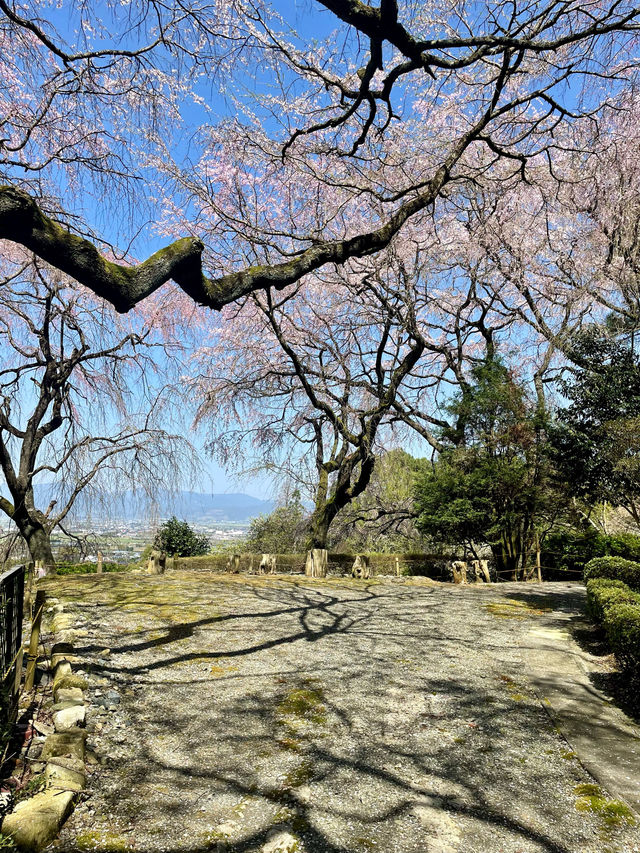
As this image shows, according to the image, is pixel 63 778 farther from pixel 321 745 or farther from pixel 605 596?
pixel 605 596

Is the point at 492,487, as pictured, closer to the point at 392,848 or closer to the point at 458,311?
the point at 458,311

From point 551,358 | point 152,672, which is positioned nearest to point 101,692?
point 152,672

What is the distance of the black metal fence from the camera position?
10.4 ft

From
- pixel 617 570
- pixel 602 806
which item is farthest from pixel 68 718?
pixel 617 570

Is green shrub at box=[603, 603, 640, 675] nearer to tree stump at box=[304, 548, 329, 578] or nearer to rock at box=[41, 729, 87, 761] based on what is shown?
rock at box=[41, 729, 87, 761]

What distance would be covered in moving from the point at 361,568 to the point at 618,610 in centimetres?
921

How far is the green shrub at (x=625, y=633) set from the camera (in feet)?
14.9

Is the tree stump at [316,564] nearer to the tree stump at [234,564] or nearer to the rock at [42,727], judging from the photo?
the tree stump at [234,564]

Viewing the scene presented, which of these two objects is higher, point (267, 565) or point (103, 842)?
point (267, 565)

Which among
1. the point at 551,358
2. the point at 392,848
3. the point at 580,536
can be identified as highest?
the point at 551,358

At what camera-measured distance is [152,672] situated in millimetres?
4707

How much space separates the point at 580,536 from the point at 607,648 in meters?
9.98

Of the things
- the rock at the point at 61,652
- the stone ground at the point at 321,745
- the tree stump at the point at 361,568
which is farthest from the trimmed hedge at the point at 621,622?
the tree stump at the point at 361,568

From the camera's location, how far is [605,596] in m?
6.09
